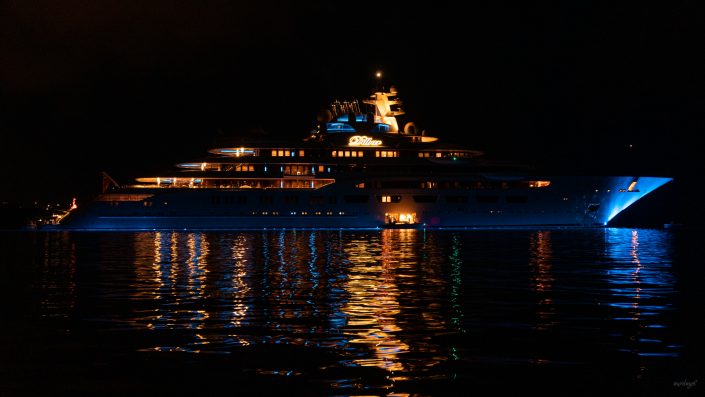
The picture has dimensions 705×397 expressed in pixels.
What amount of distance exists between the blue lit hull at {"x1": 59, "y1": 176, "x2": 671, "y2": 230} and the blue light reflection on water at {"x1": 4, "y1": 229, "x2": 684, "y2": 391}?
1367 inches

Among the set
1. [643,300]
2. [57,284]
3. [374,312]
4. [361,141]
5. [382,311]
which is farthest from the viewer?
[361,141]

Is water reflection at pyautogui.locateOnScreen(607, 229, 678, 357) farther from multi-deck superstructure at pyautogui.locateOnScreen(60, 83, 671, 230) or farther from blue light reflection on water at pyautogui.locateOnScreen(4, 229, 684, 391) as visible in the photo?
multi-deck superstructure at pyautogui.locateOnScreen(60, 83, 671, 230)

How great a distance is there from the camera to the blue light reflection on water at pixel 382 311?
457 inches

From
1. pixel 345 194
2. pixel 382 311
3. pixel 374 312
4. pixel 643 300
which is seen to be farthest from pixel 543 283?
pixel 345 194

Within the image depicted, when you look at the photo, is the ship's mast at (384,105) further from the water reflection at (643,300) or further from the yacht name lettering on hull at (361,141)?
the water reflection at (643,300)

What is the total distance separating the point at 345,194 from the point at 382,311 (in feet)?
164

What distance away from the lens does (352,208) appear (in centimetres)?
6644

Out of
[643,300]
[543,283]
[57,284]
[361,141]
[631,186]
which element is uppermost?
[361,141]

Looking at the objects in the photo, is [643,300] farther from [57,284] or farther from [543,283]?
[57,284]

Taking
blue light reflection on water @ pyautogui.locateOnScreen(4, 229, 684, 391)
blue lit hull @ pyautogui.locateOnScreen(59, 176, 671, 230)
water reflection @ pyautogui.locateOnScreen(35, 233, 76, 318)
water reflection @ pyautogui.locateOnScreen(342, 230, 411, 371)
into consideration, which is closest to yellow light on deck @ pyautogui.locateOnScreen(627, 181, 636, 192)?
blue lit hull @ pyautogui.locateOnScreen(59, 176, 671, 230)

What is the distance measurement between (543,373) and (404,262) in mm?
18652

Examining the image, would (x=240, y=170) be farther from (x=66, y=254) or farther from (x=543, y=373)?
(x=543, y=373)

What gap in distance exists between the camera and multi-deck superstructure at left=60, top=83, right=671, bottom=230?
6562 cm

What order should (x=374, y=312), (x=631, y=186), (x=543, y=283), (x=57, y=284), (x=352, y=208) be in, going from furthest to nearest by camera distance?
(x=352, y=208)
(x=631, y=186)
(x=57, y=284)
(x=543, y=283)
(x=374, y=312)
